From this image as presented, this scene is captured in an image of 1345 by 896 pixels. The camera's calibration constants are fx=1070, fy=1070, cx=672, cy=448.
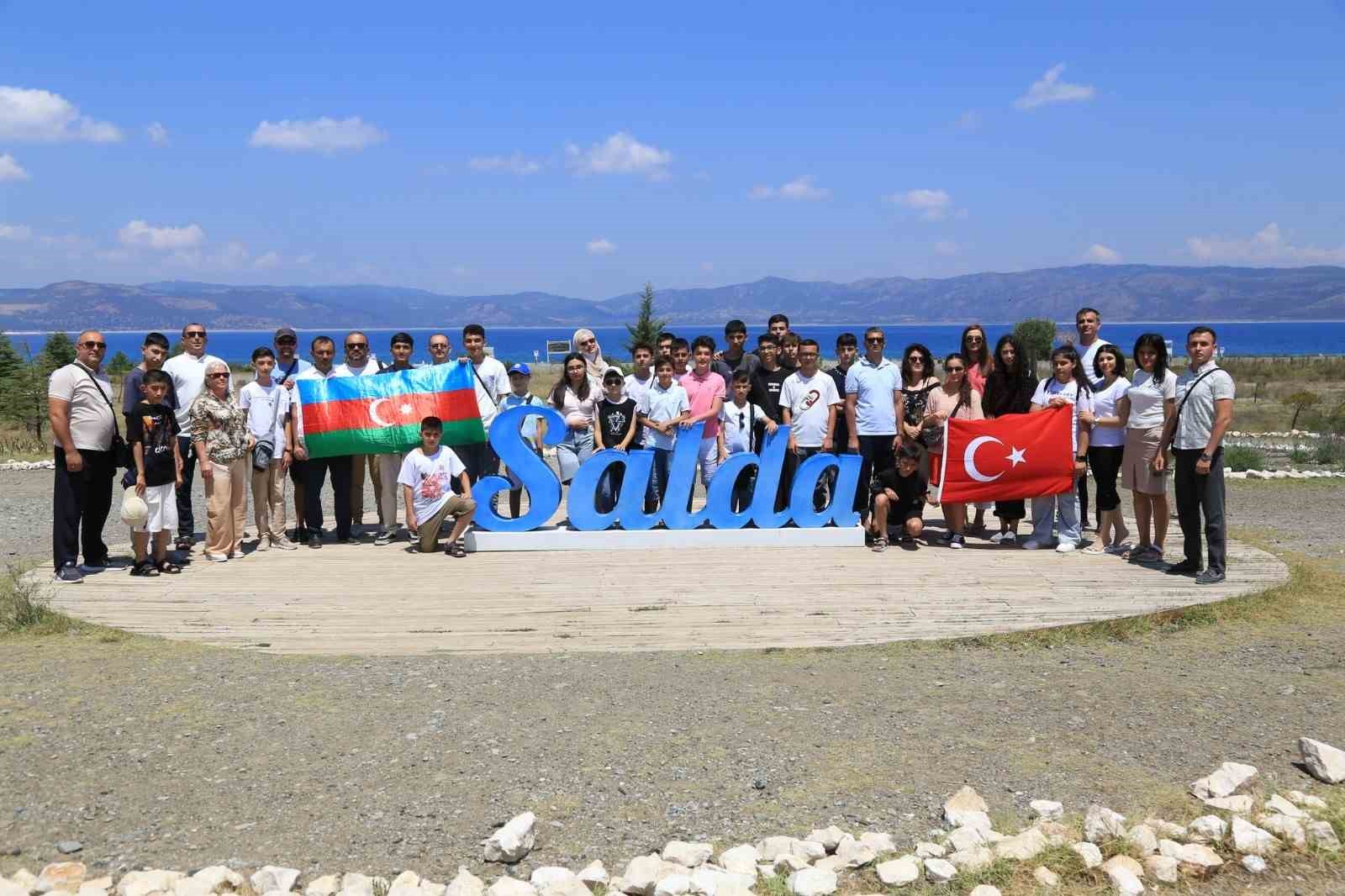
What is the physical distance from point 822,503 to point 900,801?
20.9ft

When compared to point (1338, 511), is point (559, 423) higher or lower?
higher

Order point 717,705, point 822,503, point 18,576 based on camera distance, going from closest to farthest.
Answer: point 717,705, point 18,576, point 822,503

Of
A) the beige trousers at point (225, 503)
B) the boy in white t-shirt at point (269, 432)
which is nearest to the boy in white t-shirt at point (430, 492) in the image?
the boy in white t-shirt at point (269, 432)

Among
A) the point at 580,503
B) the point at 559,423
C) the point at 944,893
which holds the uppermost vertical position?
the point at 559,423

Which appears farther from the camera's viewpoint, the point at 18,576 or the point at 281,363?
the point at 281,363

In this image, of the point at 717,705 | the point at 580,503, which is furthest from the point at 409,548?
the point at 717,705

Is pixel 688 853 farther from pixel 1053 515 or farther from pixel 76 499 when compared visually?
pixel 1053 515

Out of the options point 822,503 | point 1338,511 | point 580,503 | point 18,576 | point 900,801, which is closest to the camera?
point 900,801

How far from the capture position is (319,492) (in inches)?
425

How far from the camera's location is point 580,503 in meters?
10.5

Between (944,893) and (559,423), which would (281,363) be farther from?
(944,893)

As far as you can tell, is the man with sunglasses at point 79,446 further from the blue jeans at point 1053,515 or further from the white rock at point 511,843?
the blue jeans at point 1053,515

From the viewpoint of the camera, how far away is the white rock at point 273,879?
423cm

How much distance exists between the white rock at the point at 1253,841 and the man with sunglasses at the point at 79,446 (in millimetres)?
8625
